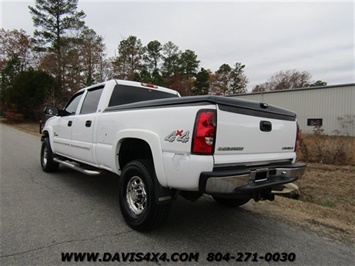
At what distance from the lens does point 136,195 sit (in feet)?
11.3

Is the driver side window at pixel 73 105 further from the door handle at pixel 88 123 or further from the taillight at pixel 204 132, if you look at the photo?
the taillight at pixel 204 132

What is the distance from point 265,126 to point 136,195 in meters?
1.89

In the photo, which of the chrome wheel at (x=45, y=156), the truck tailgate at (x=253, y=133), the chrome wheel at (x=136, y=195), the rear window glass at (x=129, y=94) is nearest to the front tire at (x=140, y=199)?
the chrome wheel at (x=136, y=195)

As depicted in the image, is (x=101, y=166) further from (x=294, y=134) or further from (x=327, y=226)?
(x=327, y=226)

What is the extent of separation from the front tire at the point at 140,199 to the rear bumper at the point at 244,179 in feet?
2.58

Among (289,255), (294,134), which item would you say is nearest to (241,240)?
(289,255)

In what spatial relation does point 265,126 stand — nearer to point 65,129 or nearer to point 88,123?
point 88,123

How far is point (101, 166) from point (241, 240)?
239 centimetres

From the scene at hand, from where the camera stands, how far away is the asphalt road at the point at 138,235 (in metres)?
2.78

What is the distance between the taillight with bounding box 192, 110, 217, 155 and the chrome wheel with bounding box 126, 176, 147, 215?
1.10 meters

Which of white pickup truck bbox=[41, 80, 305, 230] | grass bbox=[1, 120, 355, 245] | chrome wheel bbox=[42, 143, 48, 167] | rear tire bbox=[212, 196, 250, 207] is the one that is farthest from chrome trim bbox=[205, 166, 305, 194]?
chrome wheel bbox=[42, 143, 48, 167]

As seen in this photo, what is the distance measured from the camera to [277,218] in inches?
155

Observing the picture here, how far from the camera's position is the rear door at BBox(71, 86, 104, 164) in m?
4.35

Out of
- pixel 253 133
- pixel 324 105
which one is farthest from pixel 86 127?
pixel 324 105
